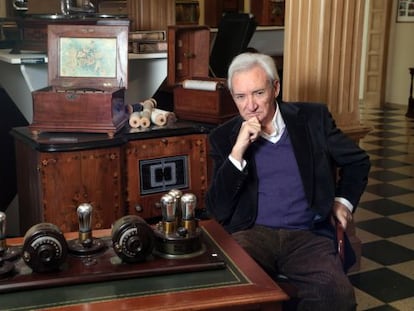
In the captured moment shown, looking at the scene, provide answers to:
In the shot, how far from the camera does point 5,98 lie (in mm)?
3555

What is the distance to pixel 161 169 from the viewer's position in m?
2.85

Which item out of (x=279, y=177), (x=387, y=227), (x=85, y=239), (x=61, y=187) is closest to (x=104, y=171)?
(x=61, y=187)

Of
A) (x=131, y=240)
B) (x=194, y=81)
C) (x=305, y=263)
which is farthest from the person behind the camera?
(x=194, y=81)

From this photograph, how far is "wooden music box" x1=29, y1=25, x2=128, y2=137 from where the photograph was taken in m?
2.71

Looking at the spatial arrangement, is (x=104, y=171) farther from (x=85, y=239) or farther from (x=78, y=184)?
(x=85, y=239)

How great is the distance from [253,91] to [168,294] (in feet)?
2.84

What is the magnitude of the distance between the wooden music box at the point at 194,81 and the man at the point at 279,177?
693 millimetres

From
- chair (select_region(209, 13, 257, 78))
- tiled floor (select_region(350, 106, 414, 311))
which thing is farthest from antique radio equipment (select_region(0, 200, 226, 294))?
chair (select_region(209, 13, 257, 78))

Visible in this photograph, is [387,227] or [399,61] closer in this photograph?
[387,227]

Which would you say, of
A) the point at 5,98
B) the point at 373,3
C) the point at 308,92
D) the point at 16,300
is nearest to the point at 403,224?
the point at 308,92

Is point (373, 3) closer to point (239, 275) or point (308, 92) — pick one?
point (308, 92)

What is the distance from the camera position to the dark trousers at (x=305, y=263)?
1.97 meters

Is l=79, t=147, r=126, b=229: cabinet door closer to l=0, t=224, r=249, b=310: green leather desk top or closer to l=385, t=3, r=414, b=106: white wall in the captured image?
l=0, t=224, r=249, b=310: green leather desk top

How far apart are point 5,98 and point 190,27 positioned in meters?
1.16
